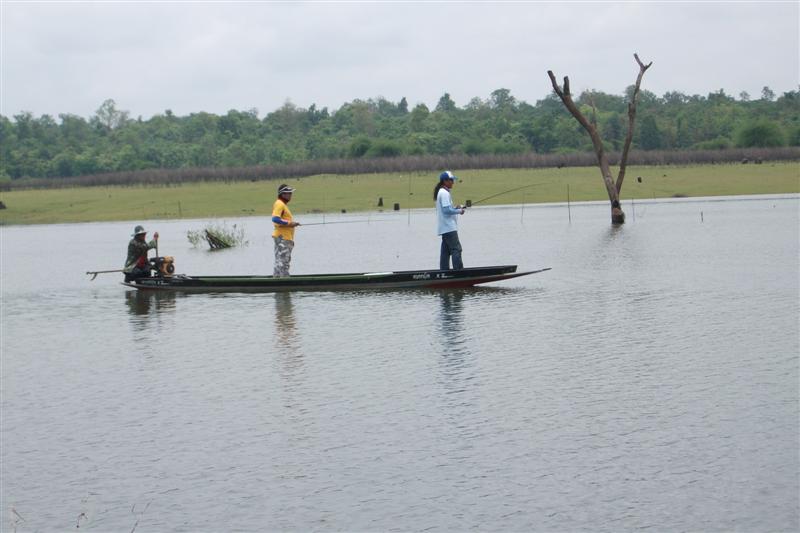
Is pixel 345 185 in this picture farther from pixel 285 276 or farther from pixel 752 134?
pixel 285 276

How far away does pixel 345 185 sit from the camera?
2702 inches

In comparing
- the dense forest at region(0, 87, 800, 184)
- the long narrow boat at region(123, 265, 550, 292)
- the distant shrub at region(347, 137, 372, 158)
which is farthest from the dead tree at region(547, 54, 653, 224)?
the distant shrub at region(347, 137, 372, 158)

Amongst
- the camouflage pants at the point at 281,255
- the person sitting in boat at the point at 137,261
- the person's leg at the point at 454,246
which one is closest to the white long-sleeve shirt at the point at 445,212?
the person's leg at the point at 454,246

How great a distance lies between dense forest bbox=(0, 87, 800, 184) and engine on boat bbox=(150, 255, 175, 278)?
203 feet

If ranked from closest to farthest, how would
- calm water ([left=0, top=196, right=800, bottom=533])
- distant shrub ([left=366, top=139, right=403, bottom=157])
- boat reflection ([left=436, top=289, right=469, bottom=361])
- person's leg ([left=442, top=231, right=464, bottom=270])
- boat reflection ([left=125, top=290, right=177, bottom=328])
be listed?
1. calm water ([left=0, top=196, right=800, bottom=533])
2. boat reflection ([left=436, top=289, right=469, bottom=361])
3. boat reflection ([left=125, top=290, right=177, bottom=328])
4. person's leg ([left=442, top=231, right=464, bottom=270])
5. distant shrub ([left=366, top=139, right=403, bottom=157])

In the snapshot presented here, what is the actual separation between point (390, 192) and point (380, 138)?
40.9m

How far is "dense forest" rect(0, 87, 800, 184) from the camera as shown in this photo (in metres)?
99.1

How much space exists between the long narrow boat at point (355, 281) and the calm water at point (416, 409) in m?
0.32

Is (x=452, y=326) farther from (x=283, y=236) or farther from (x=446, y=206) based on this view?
(x=283, y=236)

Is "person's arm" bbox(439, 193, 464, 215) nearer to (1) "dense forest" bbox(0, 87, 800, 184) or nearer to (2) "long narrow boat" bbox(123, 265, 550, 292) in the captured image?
(2) "long narrow boat" bbox(123, 265, 550, 292)

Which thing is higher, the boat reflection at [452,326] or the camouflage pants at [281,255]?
the camouflage pants at [281,255]

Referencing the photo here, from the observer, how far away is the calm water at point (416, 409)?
27.5 ft

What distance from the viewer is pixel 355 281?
2173 centimetres

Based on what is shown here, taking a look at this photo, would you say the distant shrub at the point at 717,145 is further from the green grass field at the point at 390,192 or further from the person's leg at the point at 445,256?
the person's leg at the point at 445,256
